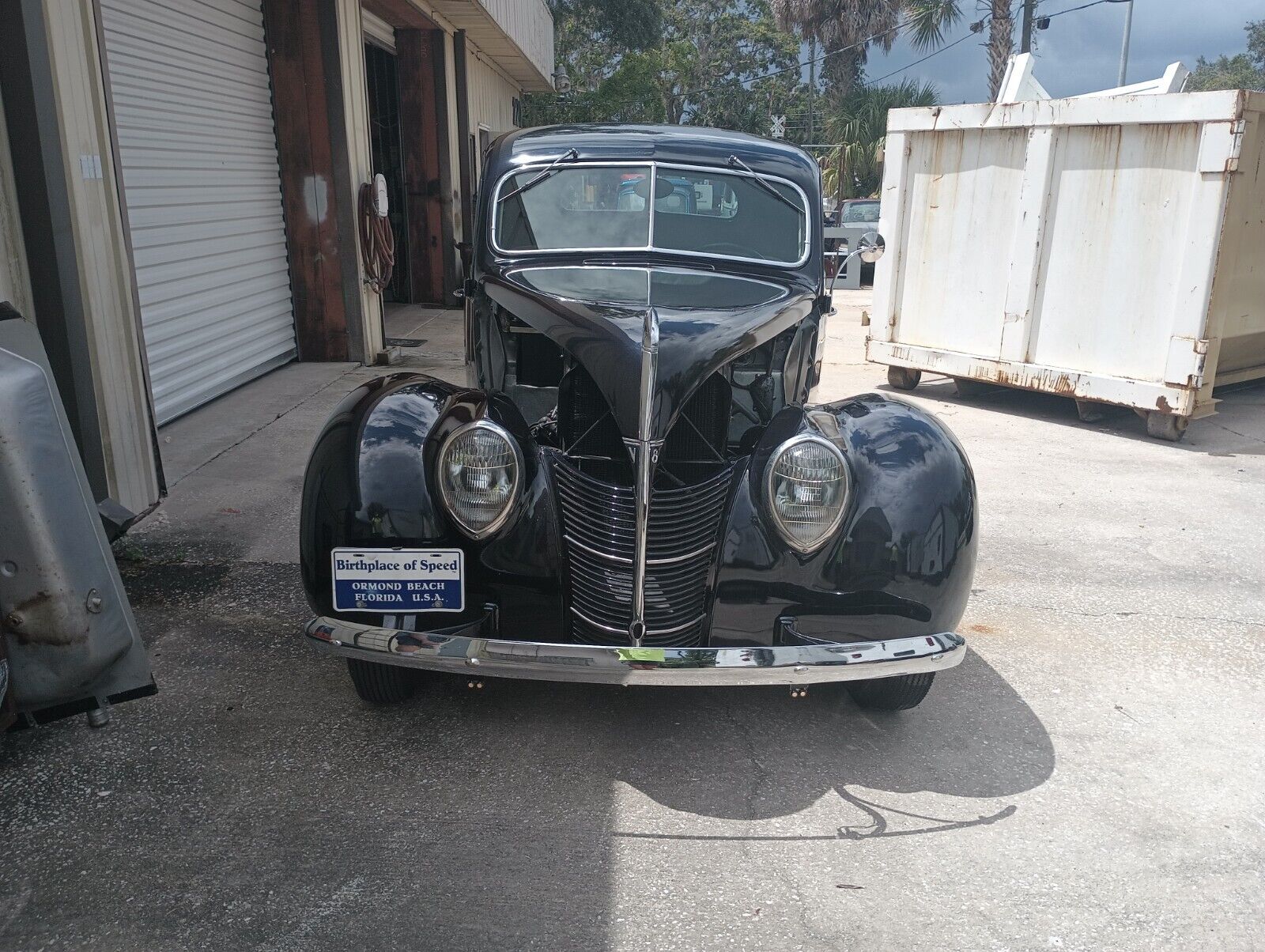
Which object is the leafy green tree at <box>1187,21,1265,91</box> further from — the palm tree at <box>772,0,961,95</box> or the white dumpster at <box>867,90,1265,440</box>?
the white dumpster at <box>867,90,1265,440</box>

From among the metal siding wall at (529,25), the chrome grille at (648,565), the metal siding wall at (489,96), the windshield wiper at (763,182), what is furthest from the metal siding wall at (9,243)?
the metal siding wall at (489,96)

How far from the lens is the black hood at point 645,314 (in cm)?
298

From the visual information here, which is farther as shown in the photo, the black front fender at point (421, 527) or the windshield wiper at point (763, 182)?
the windshield wiper at point (763, 182)

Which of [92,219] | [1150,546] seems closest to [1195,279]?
[1150,546]

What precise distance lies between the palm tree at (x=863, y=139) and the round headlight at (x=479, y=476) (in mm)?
24856

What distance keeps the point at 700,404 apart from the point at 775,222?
1.26 meters

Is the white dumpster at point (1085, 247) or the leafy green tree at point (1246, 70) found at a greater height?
the leafy green tree at point (1246, 70)

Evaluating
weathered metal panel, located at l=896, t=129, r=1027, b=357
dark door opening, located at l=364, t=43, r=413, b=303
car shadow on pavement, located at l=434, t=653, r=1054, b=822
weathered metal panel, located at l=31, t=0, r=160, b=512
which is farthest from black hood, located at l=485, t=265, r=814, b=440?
dark door opening, located at l=364, t=43, r=413, b=303

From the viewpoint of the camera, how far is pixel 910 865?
2654mm

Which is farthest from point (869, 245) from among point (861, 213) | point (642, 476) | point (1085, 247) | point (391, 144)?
point (861, 213)

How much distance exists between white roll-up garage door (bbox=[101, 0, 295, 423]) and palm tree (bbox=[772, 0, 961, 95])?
27.2 m

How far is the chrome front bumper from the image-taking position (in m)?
2.68

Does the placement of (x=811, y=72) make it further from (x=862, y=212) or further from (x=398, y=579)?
(x=398, y=579)

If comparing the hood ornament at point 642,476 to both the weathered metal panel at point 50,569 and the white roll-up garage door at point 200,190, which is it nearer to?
the weathered metal panel at point 50,569
